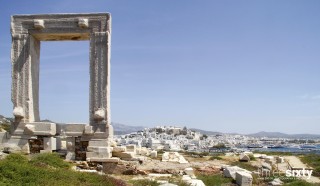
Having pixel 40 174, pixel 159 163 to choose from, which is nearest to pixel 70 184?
pixel 40 174

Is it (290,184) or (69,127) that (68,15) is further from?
(290,184)

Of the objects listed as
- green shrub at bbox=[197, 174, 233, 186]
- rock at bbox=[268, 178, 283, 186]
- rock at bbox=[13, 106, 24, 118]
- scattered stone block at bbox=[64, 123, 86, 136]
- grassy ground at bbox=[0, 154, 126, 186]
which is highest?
rock at bbox=[13, 106, 24, 118]

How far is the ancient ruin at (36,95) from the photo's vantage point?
15164 mm

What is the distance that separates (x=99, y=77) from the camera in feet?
51.1

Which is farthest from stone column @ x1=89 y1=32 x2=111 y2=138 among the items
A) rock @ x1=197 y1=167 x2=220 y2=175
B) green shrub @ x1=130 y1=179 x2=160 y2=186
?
rock @ x1=197 y1=167 x2=220 y2=175

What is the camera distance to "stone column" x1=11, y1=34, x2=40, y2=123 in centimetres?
1576

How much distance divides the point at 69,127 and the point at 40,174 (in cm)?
512

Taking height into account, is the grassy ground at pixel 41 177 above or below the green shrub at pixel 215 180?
above

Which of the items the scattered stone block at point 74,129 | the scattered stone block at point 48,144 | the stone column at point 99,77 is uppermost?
the stone column at point 99,77

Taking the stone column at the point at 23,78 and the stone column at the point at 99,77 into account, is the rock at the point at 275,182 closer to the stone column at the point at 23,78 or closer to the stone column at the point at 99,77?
the stone column at the point at 99,77

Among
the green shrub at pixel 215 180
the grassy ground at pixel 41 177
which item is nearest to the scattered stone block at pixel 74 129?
the grassy ground at pixel 41 177

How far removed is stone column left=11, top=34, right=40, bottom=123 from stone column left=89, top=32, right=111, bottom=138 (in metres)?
2.53

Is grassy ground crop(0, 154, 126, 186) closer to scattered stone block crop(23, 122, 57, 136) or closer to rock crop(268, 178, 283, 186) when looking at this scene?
scattered stone block crop(23, 122, 57, 136)

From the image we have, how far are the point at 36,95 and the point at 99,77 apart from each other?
3.02 m
